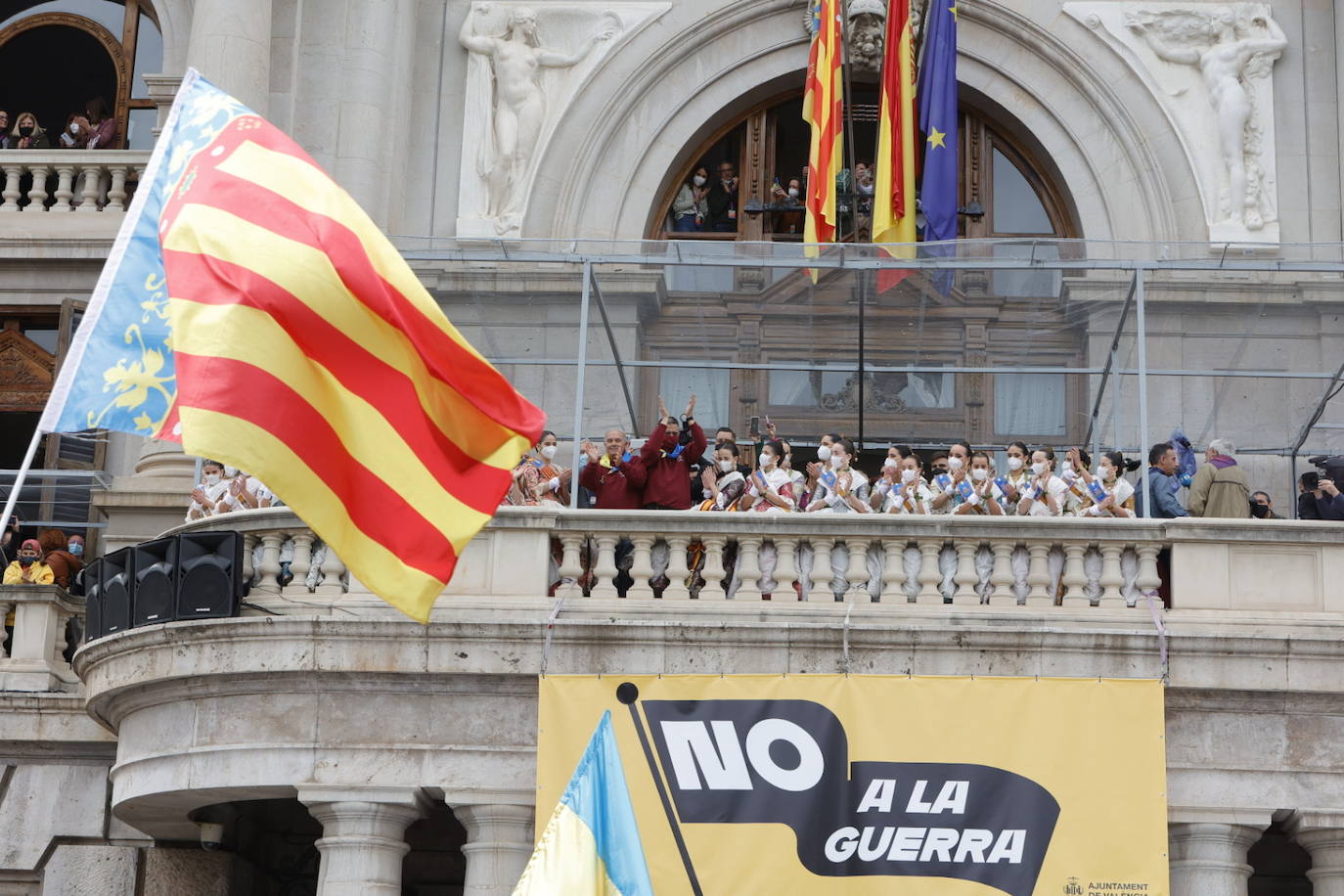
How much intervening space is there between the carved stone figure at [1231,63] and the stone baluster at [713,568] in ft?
31.4

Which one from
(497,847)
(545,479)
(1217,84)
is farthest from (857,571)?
(1217,84)

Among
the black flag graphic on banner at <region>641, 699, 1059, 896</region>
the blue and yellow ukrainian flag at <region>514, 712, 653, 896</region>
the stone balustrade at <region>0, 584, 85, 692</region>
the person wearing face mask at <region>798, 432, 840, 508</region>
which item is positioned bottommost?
the blue and yellow ukrainian flag at <region>514, 712, 653, 896</region>

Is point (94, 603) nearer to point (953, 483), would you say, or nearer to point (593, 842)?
point (953, 483)

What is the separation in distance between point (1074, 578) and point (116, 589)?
8.56 metres

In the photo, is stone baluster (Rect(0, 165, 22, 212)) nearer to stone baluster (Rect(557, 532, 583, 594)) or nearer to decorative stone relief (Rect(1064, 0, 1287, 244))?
stone baluster (Rect(557, 532, 583, 594))

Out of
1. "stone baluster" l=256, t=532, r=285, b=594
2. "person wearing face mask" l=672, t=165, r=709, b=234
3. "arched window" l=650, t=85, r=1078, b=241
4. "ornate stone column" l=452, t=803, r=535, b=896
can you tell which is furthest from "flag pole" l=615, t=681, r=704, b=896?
"person wearing face mask" l=672, t=165, r=709, b=234

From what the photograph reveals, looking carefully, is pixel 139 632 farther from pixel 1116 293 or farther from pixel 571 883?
pixel 1116 293

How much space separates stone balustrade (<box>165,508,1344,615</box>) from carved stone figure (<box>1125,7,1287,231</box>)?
7766 mm

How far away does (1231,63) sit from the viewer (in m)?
26.7

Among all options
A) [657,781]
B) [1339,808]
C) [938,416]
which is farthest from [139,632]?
[1339,808]

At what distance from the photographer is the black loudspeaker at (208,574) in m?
19.7

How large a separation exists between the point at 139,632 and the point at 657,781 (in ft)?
15.7

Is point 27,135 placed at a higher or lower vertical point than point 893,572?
higher

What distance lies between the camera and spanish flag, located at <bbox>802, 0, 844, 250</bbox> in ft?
85.2
